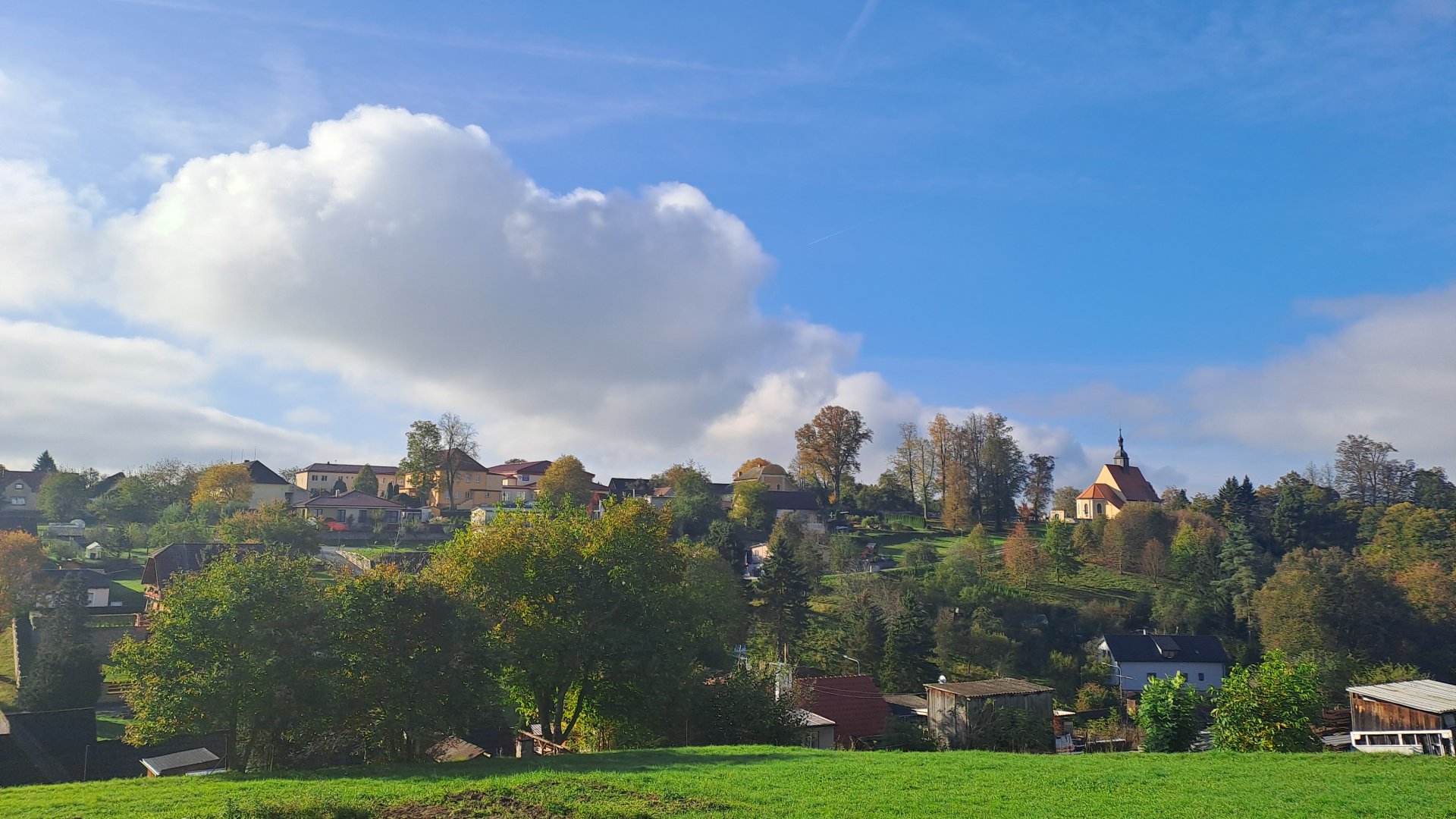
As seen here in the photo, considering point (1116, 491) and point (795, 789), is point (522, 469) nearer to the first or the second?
point (1116, 491)

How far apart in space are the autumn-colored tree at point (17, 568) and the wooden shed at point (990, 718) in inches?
1674

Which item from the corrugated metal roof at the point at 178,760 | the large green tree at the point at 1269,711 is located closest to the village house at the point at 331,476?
the corrugated metal roof at the point at 178,760

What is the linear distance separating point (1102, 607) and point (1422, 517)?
24043 millimetres

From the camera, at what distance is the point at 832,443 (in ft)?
304

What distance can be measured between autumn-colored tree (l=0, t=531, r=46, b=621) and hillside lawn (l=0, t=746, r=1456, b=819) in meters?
34.5

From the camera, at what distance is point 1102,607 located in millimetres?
57812

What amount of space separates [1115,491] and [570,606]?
240 ft

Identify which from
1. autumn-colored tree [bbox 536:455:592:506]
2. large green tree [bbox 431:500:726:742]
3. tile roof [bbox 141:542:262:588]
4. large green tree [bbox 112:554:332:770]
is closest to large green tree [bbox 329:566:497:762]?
large green tree [bbox 112:554:332:770]

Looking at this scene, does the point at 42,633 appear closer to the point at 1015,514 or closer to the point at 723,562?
the point at 723,562

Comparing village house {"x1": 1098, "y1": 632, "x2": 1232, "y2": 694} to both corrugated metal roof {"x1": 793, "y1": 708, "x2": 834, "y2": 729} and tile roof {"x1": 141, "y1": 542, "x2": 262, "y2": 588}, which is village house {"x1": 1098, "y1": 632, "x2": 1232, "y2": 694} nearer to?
corrugated metal roof {"x1": 793, "y1": 708, "x2": 834, "y2": 729}

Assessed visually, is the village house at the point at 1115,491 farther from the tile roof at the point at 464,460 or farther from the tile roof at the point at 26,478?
the tile roof at the point at 26,478

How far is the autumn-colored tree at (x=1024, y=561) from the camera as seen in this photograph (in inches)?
2400

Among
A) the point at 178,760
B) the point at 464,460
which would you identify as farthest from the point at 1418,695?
the point at 464,460

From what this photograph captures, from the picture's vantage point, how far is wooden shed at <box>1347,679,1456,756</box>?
23.9 m
